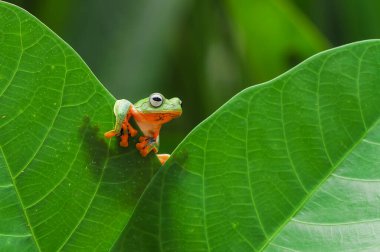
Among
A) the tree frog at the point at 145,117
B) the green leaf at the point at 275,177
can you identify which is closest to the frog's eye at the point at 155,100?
the tree frog at the point at 145,117

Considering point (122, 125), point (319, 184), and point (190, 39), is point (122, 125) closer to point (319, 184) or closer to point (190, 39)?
point (319, 184)

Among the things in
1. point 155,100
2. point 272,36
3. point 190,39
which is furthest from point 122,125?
point 190,39

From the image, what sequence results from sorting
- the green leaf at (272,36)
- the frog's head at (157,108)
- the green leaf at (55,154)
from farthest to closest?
the green leaf at (272,36) → the frog's head at (157,108) → the green leaf at (55,154)

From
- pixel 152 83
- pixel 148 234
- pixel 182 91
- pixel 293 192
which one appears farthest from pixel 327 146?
pixel 182 91

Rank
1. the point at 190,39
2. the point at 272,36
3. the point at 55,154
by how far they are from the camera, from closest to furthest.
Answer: the point at 55,154 → the point at 272,36 → the point at 190,39

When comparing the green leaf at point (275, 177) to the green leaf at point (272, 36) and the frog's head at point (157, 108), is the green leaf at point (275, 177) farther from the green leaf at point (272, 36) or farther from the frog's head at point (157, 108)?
the green leaf at point (272, 36)

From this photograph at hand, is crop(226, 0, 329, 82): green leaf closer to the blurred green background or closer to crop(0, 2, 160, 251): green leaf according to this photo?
the blurred green background
